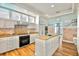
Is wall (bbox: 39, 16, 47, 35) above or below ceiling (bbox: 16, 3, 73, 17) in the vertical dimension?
below

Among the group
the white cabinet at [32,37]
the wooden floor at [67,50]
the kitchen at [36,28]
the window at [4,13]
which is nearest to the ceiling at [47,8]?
the kitchen at [36,28]

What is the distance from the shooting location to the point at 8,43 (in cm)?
174

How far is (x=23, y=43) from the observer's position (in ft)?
A: 5.63

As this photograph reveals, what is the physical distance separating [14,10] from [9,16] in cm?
16

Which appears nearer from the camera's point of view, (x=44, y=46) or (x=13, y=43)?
(x=44, y=46)

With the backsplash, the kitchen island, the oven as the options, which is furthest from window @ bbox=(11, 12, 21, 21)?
the kitchen island

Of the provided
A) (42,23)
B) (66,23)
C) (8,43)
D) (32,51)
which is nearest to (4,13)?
(8,43)

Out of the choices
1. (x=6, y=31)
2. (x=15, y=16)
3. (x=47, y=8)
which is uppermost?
(x=47, y=8)

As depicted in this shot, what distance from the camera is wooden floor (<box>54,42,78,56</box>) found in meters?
1.61

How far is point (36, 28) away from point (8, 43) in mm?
654

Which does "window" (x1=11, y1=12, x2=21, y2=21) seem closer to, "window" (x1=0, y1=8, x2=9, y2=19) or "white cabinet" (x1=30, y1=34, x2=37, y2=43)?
"window" (x1=0, y1=8, x2=9, y2=19)

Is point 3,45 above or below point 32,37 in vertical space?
below

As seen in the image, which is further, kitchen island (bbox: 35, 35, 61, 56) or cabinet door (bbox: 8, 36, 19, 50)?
cabinet door (bbox: 8, 36, 19, 50)

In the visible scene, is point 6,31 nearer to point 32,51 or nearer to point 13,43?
point 13,43
